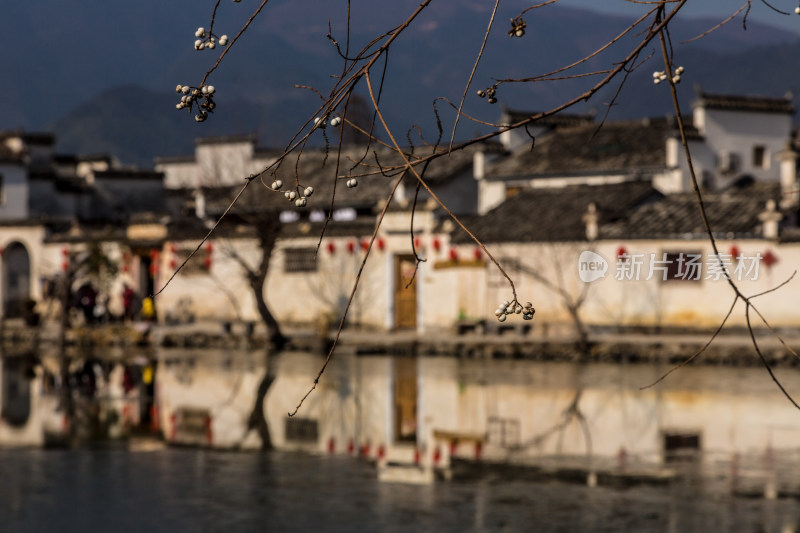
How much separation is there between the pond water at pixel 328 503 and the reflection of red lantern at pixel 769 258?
15189mm

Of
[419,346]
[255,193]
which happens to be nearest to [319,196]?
[255,193]

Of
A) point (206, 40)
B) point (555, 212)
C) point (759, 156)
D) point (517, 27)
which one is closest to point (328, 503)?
point (517, 27)

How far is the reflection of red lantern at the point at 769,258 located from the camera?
28.2 metres

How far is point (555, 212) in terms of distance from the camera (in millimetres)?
33438

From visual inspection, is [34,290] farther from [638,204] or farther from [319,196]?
[638,204]

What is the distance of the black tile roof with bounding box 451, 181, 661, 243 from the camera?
32.0m

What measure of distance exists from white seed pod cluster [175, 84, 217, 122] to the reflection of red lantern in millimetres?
25218

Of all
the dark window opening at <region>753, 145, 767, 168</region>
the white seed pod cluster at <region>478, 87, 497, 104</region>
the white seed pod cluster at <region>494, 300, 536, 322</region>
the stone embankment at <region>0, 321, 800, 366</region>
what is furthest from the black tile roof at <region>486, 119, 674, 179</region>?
the white seed pod cluster at <region>494, 300, 536, 322</region>

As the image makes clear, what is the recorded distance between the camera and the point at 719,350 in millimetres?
27438

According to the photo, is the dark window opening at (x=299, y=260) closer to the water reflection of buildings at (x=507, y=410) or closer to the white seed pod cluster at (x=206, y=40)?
the water reflection of buildings at (x=507, y=410)

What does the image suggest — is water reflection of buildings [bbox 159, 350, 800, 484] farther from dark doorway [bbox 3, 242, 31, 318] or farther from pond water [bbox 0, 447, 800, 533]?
dark doorway [bbox 3, 242, 31, 318]

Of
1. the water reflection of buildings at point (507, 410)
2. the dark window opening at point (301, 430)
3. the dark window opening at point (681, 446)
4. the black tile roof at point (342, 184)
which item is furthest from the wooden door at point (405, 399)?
the black tile roof at point (342, 184)

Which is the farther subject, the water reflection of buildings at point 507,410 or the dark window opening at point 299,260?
the dark window opening at point 299,260

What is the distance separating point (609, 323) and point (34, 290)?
2039 centimetres
